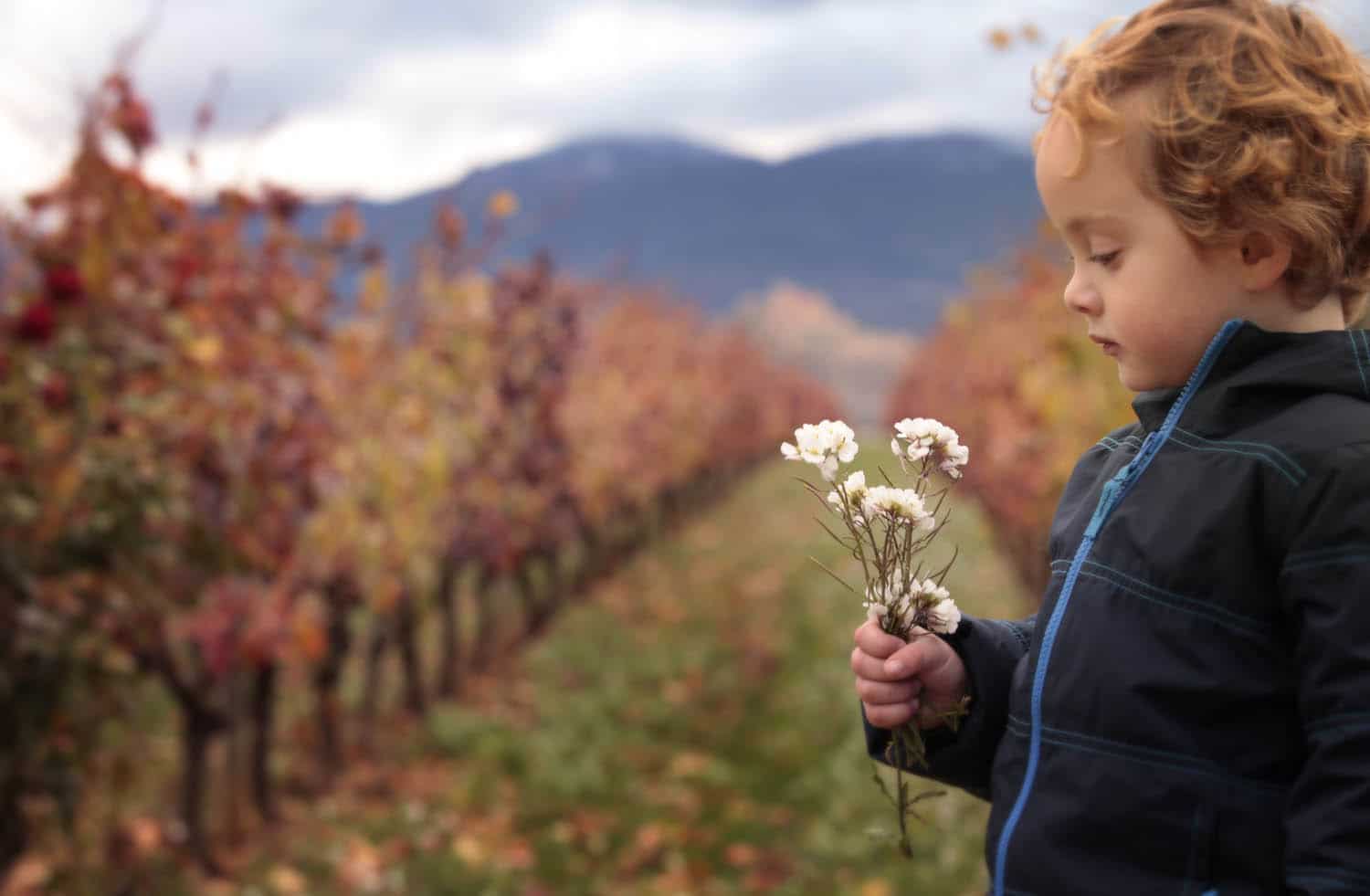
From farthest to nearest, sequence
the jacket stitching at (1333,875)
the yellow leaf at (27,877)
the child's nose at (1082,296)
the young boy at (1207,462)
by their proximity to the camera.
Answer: the yellow leaf at (27,877) < the child's nose at (1082,296) < the young boy at (1207,462) < the jacket stitching at (1333,875)

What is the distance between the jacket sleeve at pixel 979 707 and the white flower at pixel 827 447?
306mm

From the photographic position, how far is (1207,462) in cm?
130

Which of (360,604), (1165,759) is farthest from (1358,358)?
(360,604)

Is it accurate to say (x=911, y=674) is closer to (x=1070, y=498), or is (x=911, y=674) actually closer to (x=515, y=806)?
(x=1070, y=498)

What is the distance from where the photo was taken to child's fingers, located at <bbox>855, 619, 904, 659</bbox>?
1.43 metres

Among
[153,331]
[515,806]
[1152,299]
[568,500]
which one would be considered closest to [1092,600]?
[1152,299]

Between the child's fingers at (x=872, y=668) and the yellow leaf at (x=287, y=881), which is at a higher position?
the child's fingers at (x=872, y=668)

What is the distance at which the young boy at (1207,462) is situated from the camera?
1.24 meters

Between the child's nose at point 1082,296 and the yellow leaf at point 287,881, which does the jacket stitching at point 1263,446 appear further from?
the yellow leaf at point 287,881

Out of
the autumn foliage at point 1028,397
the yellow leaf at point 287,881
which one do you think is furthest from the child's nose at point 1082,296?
the yellow leaf at point 287,881

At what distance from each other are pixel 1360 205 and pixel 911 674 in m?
0.69

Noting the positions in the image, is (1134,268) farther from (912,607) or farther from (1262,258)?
(912,607)

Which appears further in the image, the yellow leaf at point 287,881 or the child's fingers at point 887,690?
the yellow leaf at point 287,881

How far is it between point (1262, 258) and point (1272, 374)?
0.41 feet
